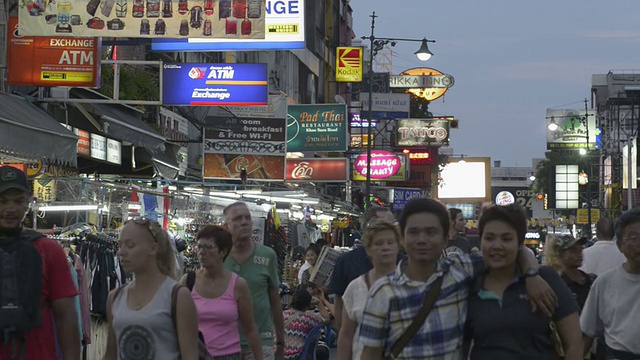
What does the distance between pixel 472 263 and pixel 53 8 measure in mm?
14638

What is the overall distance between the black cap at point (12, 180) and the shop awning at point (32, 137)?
876 cm

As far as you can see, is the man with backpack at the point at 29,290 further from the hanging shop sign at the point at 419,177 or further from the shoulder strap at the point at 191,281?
the hanging shop sign at the point at 419,177

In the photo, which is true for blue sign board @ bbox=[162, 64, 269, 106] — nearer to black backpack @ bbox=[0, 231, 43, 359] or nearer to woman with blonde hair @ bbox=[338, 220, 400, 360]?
woman with blonde hair @ bbox=[338, 220, 400, 360]

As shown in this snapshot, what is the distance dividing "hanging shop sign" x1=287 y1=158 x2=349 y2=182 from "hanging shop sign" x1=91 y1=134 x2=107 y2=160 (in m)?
13.6

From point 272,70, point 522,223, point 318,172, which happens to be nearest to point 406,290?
point 522,223

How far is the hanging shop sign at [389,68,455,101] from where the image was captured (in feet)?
258

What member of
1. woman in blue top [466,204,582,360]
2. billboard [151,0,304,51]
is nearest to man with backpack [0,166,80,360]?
woman in blue top [466,204,582,360]

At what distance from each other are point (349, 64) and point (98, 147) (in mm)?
31454

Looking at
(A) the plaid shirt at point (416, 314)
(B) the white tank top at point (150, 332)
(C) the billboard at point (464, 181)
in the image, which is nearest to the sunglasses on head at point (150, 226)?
(B) the white tank top at point (150, 332)

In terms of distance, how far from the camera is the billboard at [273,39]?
22.7m

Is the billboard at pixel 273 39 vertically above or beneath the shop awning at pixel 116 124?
above

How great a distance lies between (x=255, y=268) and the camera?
955 cm

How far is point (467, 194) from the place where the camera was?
288 feet

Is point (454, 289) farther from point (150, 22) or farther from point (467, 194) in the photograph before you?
point (467, 194)
